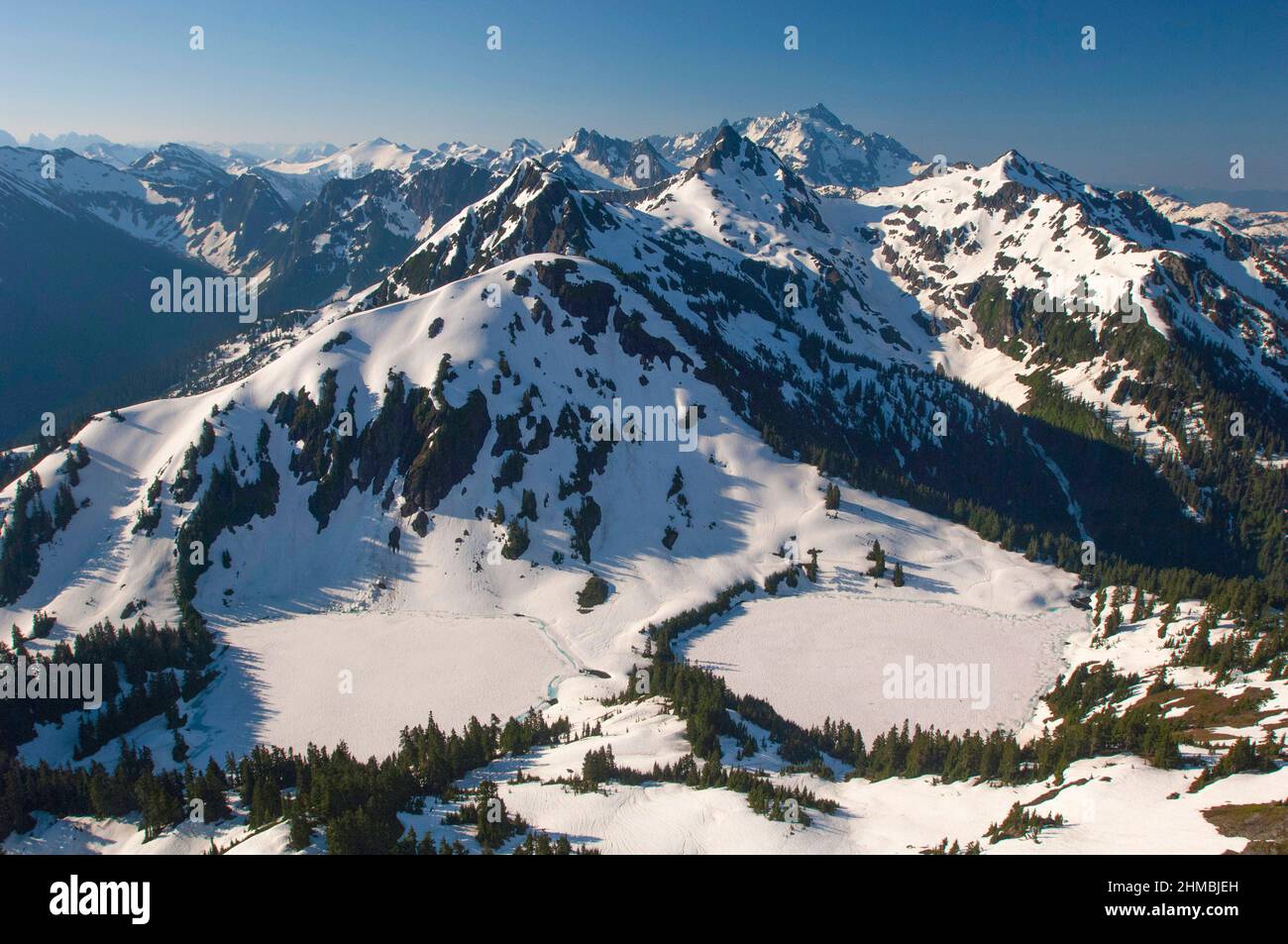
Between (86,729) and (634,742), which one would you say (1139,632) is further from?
(86,729)

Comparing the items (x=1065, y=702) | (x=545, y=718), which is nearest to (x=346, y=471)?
(x=545, y=718)
